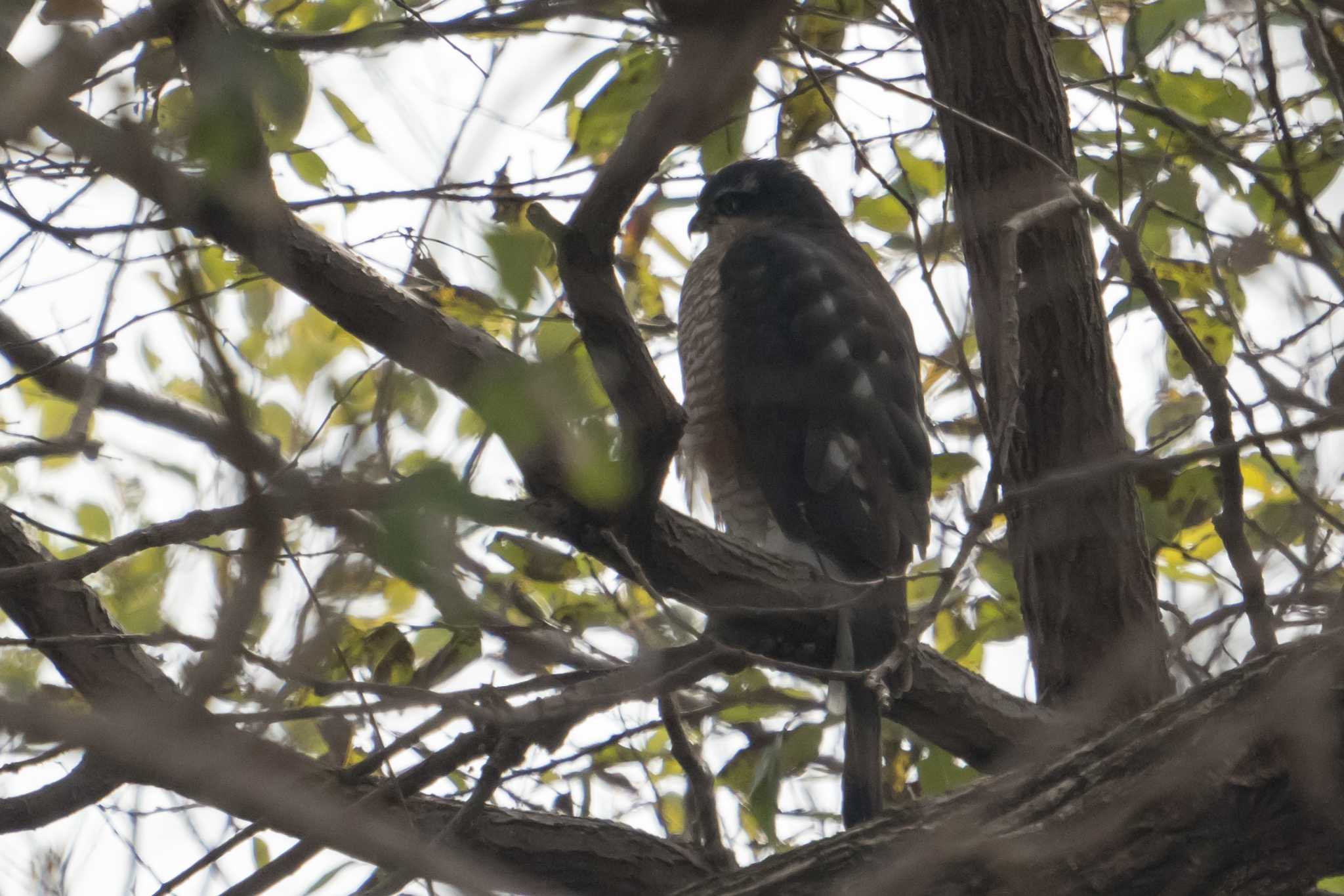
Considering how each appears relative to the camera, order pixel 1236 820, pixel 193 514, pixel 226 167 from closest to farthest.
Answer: pixel 226 167 → pixel 193 514 → pixel 1236 820

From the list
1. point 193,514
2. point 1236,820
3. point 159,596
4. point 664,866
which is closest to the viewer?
point 159,596

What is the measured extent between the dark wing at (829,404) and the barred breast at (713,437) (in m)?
0.05

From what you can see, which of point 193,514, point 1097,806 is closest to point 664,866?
point 1097,806

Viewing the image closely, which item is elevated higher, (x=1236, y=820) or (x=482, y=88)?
(x=482, y=88)

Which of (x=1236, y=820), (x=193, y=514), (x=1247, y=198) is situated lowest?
(x=1236, y=820)

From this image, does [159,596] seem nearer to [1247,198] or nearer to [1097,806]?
[1097,806]

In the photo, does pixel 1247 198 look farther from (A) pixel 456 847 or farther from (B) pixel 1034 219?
(A) pixel 456 847

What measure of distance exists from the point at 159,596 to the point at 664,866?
62.5 inches

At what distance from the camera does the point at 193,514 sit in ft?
5.56

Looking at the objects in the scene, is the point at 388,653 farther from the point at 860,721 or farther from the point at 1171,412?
the point at 1171,412

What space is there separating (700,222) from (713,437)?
1.25 metres

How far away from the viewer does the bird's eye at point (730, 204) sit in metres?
5.02

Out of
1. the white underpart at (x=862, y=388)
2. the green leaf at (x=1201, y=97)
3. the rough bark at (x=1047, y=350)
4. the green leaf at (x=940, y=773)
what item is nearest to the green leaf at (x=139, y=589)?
the green leaf at (x=940, y=773)

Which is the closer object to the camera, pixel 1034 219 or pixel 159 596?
pixel 159 596
